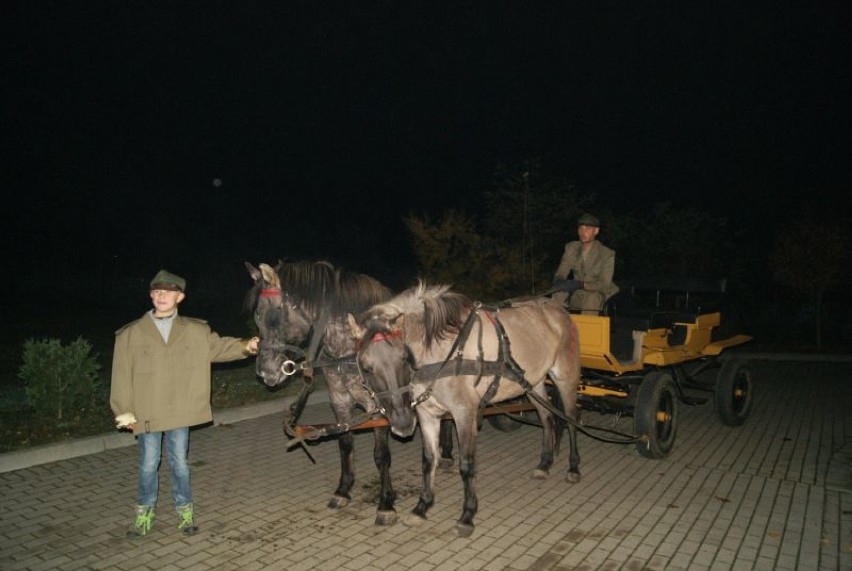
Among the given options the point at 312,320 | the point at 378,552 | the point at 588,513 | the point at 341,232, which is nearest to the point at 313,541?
the point at 378,552

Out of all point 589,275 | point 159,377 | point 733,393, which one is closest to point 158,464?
point 159,377

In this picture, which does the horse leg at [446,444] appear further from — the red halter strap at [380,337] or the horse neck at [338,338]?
the red halter strap at [380,337]

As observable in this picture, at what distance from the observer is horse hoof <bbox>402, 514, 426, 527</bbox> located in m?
4.54

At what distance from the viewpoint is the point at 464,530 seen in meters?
4.34

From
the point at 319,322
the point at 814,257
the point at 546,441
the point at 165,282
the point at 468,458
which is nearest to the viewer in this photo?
the point at 165,282

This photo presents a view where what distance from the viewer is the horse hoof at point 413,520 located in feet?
14.9

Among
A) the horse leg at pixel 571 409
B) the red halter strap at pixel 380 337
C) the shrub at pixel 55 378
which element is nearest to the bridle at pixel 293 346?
the red halter strap at pixel 380 337

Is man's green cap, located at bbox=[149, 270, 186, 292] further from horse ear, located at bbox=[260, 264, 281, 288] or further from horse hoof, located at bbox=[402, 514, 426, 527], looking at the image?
horse hoof, located at bbox=[402, 514, 426, 527]

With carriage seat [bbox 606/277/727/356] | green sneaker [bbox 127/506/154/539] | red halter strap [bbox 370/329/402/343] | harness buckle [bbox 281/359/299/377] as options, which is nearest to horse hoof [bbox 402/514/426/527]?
harness buckle [bbox 281/359/299/377]

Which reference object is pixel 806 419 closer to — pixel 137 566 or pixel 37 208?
pixel 137 566

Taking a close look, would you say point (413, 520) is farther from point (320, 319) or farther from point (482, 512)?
point (320, 319)

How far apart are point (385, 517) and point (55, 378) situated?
505 cm

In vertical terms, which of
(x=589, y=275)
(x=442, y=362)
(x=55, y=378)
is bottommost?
(x=55, y=378)

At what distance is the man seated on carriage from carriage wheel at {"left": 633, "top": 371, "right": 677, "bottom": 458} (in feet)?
3.42
